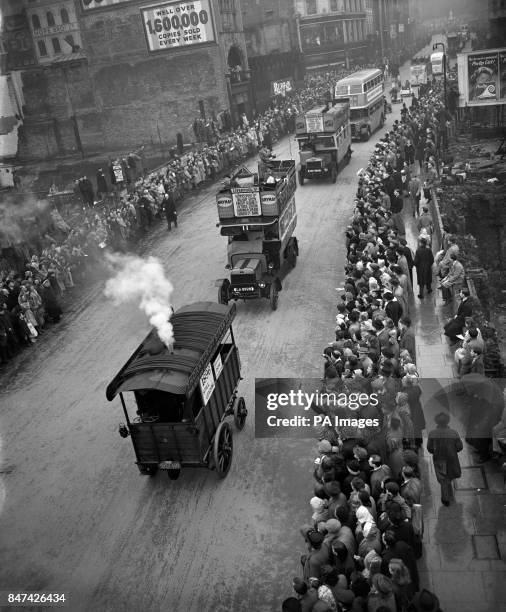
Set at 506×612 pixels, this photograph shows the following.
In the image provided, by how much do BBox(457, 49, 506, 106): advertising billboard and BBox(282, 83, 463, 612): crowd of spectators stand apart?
13.7 metres

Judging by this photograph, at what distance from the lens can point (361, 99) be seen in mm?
33281

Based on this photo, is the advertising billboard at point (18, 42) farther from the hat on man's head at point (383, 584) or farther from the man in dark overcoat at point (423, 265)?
the hat on man's head at point (383, 584)

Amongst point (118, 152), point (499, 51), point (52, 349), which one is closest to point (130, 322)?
point (52, 349)

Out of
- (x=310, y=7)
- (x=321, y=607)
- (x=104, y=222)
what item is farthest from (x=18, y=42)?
(x=321, y=607)

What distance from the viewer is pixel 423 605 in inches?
237

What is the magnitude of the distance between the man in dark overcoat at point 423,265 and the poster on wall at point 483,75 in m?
13.7

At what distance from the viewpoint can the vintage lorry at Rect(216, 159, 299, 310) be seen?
1596 centimetres

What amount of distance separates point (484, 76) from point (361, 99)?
9.27m

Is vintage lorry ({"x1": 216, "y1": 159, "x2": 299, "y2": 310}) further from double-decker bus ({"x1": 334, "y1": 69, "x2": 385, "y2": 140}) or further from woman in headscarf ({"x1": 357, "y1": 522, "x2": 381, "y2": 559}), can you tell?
double-decker bus ({"x1": 334, "y1": 69, "x2": 385, "y2": 140})

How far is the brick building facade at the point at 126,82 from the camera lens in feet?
132

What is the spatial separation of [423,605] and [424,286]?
10227mm

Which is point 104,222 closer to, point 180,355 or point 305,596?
point 180,355

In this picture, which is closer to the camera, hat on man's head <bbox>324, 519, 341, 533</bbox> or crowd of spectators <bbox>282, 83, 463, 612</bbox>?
crowd of spectators <bbox>282, 83, 463, 612</bbox>
